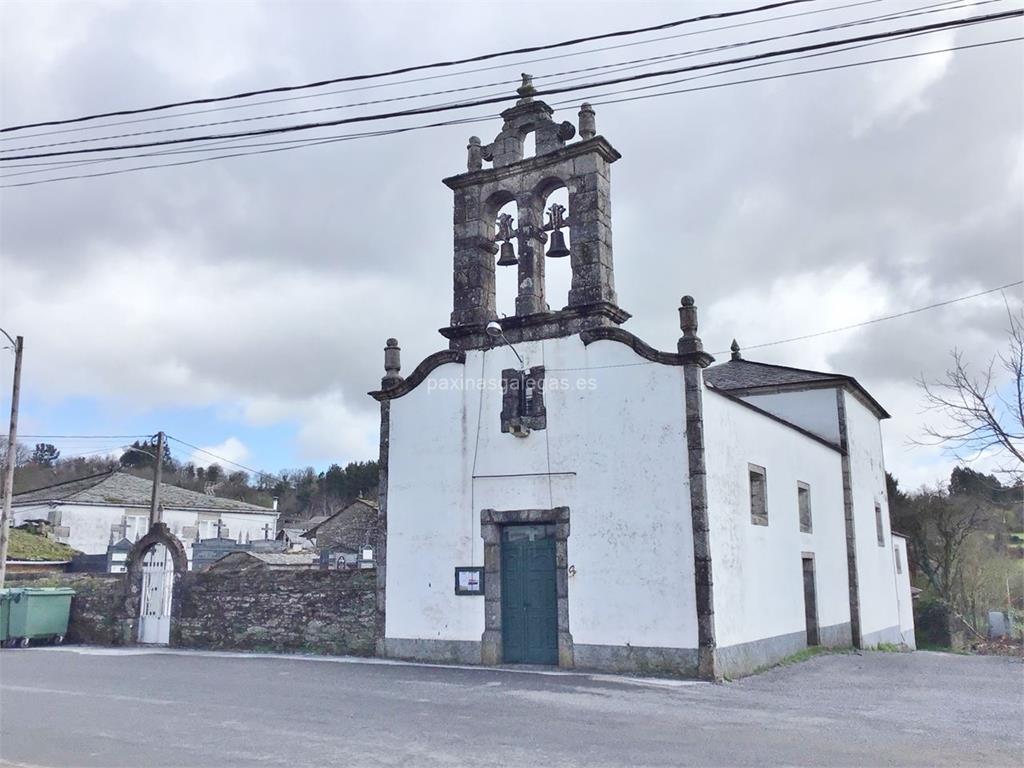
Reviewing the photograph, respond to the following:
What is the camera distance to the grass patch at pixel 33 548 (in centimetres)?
3247

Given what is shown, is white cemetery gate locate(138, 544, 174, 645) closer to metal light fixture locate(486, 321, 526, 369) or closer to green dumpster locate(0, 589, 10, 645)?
green dumpster locate(0, 589, 10, 645)

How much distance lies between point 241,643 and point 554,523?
7066 millimetres

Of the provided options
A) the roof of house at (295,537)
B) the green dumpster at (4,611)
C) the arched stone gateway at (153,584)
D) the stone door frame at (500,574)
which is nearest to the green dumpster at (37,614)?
the green dumpster at (4,611)

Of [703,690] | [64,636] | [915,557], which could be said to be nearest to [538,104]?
[703,690]

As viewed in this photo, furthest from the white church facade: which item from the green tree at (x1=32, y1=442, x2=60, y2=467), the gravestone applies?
the green tree at (x1=32, y1=442, x2=60, y2=467)

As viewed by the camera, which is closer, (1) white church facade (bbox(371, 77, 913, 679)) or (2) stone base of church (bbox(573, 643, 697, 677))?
(2) stone base of church (bbox(573, 643, 697, 677))

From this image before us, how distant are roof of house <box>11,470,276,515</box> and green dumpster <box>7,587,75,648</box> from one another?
89.8 feet

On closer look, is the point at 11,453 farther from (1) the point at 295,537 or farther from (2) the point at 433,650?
(1) the point at 295,537

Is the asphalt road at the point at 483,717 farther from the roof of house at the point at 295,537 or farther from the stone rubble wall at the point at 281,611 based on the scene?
the roof of house at the point at 295,537

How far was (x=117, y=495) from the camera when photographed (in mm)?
48062

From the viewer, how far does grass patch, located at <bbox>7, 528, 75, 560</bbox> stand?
32.5 m

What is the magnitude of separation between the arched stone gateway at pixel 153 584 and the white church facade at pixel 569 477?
5.36 m

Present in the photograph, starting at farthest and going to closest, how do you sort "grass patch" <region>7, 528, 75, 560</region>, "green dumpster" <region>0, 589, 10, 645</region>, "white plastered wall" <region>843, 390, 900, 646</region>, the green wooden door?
"grass patch" <region>7, 528, 75, 560</region> < "white plastered wall" <region>843, 390, 900, 646</region> < "green dumpster" <region>0, 589, 10, 645</region> < the green wooden door

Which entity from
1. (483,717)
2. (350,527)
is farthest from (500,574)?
(350,527)
